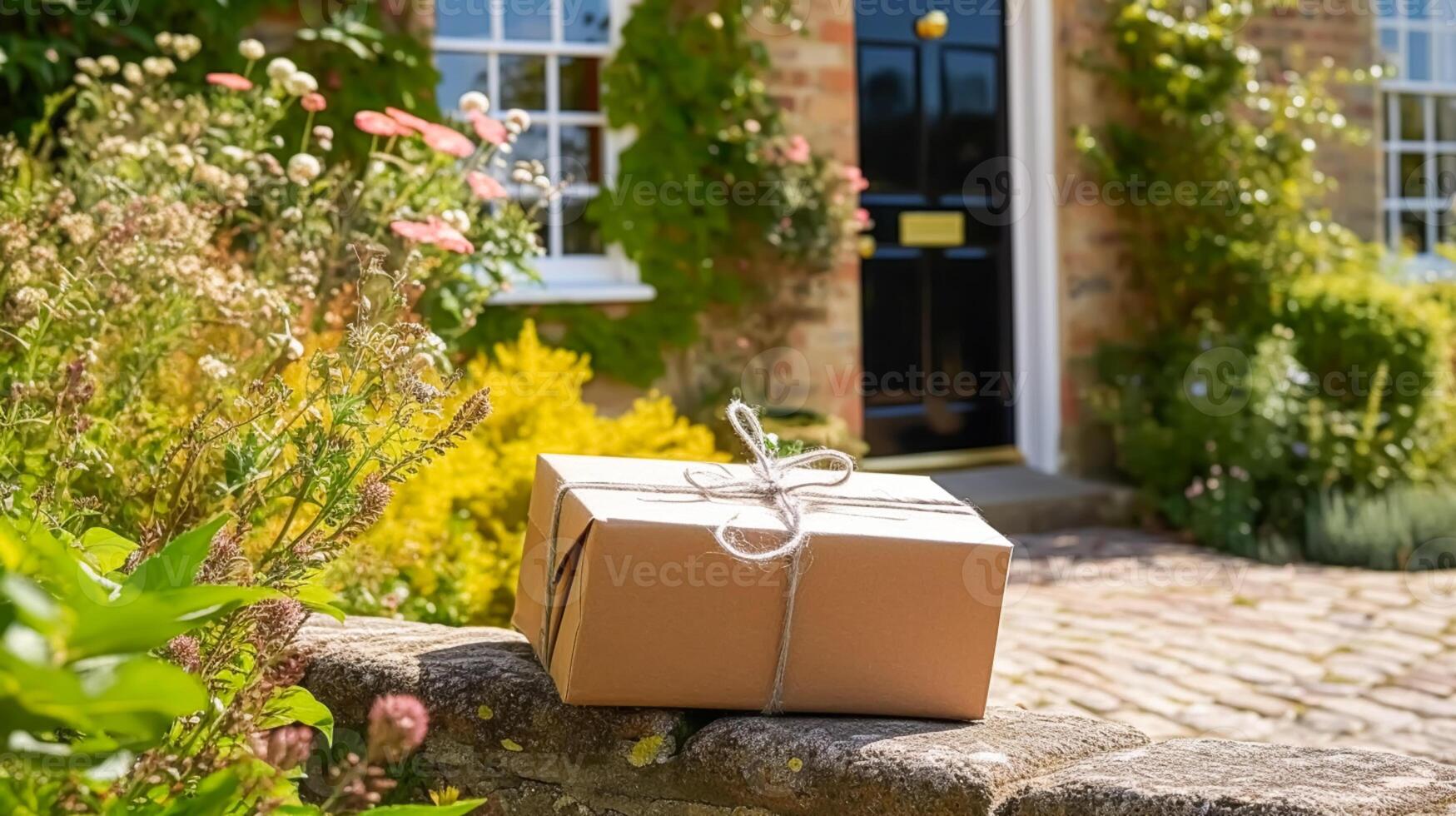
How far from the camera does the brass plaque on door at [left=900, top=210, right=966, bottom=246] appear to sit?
6926 millimetres

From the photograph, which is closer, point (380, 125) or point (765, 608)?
point (765, 608)

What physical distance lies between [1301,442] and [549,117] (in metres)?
3.46

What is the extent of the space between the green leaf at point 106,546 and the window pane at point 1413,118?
8.59 metres

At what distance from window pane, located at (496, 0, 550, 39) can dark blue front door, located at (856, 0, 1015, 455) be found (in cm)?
146

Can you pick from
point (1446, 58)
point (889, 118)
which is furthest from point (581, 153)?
point (1446, 58)

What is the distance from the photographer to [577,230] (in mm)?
6223

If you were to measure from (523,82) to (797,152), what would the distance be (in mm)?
1148

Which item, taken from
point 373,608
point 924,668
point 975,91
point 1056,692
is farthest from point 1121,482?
point 924,668

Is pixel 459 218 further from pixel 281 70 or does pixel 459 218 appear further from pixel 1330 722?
pixel 1330 722

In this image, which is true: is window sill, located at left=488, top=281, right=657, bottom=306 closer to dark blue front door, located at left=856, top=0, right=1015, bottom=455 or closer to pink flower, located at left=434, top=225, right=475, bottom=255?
dark blue front door, located at left=856, top=0, right=1015, bottom=455

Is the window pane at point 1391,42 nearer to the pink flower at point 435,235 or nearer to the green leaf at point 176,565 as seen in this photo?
the pink flower at point 435,235

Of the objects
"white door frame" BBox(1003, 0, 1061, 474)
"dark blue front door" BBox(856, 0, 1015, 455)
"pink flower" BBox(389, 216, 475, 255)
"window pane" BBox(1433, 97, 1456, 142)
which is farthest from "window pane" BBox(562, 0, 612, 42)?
"window pane" BBox(1433, 97, 1456, 142)

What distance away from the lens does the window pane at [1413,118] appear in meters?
8.71

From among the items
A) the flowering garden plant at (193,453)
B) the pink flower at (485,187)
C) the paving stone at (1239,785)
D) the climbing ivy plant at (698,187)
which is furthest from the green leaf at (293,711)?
the climbing ivy plant at (698,187)
